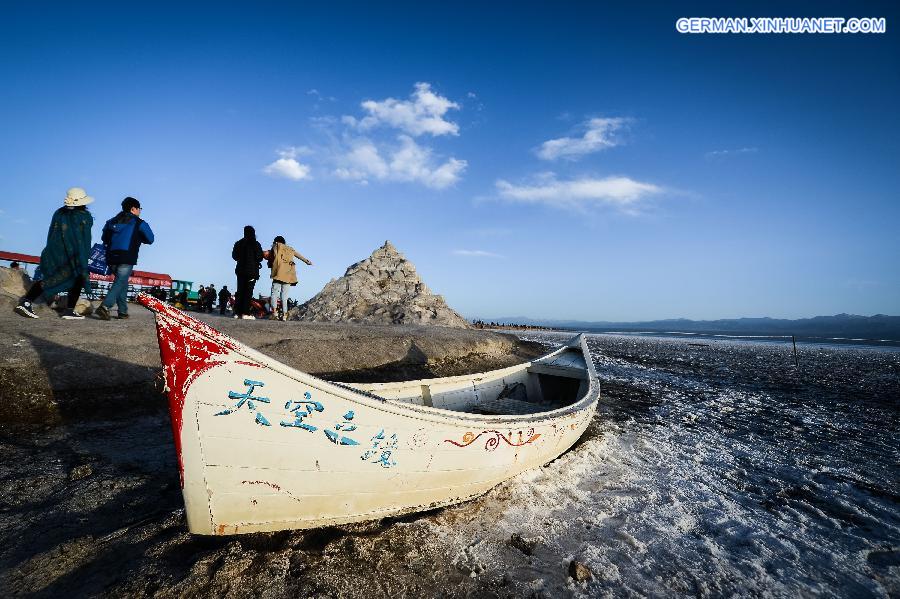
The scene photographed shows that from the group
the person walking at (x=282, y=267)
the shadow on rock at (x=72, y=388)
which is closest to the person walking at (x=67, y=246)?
the shadow on rock at (x=72, y=388)

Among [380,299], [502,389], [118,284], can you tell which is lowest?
[502,389]

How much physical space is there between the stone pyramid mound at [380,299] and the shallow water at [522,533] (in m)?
18.3

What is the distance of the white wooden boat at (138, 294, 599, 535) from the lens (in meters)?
2.46

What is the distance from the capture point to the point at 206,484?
8.54 ft

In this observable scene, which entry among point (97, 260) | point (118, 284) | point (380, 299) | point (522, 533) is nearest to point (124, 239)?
point (118, 284)

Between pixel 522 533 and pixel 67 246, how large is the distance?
361 inches

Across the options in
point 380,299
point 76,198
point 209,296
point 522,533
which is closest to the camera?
point 522,533

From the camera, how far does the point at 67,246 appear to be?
6910mm

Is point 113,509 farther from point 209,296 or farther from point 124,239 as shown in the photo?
point 209,296

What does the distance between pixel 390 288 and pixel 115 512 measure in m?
25.0

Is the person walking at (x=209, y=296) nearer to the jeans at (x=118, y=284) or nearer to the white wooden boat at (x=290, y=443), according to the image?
the jeans at (x=118, y=284)

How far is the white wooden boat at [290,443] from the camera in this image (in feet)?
8.06

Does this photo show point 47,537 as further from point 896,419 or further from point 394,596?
point 896,419

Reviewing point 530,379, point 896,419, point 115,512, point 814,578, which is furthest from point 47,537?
point 896,419
